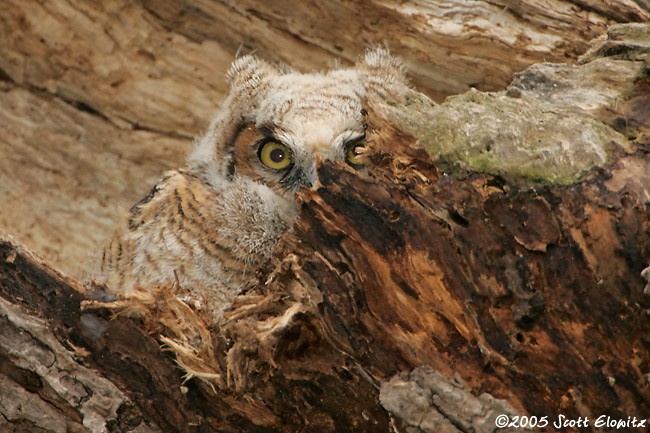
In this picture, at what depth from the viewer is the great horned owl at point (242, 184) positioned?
91.0 inches

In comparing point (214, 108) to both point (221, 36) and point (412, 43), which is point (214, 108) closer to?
point (221, 36)

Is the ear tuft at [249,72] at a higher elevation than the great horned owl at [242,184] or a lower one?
higher

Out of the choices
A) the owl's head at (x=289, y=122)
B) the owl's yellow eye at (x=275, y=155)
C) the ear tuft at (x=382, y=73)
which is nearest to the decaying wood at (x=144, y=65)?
the ear tuft at (x=382, y=73)

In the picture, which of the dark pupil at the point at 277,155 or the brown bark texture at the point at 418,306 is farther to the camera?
the dark pupil at the point at 277,155

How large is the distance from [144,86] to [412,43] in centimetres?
163

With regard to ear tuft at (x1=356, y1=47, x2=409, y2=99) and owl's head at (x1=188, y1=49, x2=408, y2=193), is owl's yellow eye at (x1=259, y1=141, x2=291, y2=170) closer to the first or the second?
owl's head at (x1=188, y1=49, x2=408, y2=193)

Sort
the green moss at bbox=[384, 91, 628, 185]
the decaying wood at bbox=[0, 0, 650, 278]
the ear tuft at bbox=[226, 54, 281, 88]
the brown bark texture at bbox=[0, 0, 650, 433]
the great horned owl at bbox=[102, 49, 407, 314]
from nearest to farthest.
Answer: the brown bark texture at bbox=[0, 0, 650, 433] → the green moss at bbox=[384, 91, 628, 185] → the great horned owl at bbox=[102, 49, 407, 314] → the ear tuft at bbox=[226, 54, 281, 88] → the decaying wood at bbox=[0, 0, 650, 278]

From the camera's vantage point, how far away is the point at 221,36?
343 centimetres

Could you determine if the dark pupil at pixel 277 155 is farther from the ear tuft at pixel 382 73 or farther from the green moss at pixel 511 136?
the green moss at pixel 511 136

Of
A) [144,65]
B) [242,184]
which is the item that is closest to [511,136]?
[242,184]

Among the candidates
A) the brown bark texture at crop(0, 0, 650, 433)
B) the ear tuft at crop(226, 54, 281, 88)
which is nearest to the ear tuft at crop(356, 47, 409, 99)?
the ear tuft at crop(226, 54, 281, 88)

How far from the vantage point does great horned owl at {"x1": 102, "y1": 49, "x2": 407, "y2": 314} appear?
2.31 m

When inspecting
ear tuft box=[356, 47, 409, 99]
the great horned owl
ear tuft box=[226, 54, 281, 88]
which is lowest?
the great horned owl

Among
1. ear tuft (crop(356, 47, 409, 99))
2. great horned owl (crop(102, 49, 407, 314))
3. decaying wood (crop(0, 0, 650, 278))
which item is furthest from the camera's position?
decaying wood (crop(0, 0, 650, 278))
